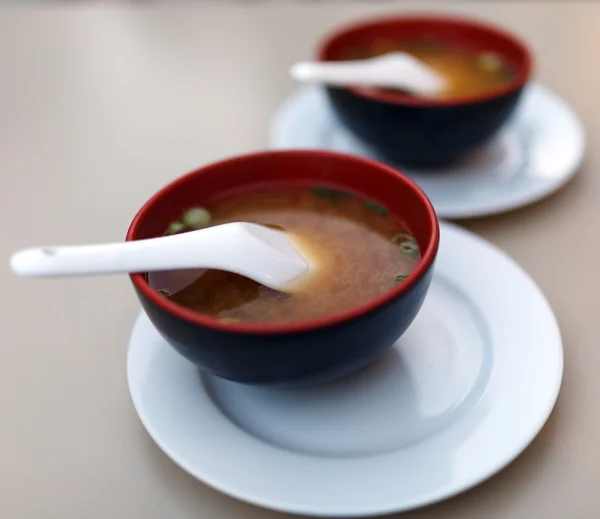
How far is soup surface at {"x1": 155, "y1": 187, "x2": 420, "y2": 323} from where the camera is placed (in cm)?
81

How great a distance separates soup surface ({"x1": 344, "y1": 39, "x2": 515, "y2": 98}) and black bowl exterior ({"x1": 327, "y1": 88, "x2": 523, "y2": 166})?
153 mm

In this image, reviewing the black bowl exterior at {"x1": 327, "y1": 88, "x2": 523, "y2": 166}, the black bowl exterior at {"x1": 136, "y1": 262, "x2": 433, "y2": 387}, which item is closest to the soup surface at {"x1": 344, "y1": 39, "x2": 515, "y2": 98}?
the black bowl exterior at {"x1": 327, "y1": 88, "x2": 523, "y2": 166}

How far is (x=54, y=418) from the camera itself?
33.0 inches

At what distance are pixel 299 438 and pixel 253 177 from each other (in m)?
0.37

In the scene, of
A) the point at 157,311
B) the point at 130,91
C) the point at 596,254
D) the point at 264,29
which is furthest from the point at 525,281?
the point at 264,29

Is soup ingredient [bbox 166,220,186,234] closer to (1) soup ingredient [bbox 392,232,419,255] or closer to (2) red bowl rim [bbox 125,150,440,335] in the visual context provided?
(2) red bowl rim [bbox 125,150,440,335]

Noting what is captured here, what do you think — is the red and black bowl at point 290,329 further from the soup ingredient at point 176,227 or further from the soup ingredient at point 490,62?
the soup ingredient at point 490,62

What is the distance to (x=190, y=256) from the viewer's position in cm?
76

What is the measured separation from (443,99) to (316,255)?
43cm

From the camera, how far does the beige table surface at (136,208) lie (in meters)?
0.76

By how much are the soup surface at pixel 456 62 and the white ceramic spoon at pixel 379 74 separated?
1.5 inches

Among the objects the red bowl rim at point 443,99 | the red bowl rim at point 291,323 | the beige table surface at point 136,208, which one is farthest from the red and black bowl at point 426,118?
the red bowl rim at point 291,323

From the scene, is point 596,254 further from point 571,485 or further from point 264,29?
point 264,29

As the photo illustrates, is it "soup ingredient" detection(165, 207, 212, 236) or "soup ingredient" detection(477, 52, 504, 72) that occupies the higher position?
"soup ingredient" detection(165, 207, 212, 236)
